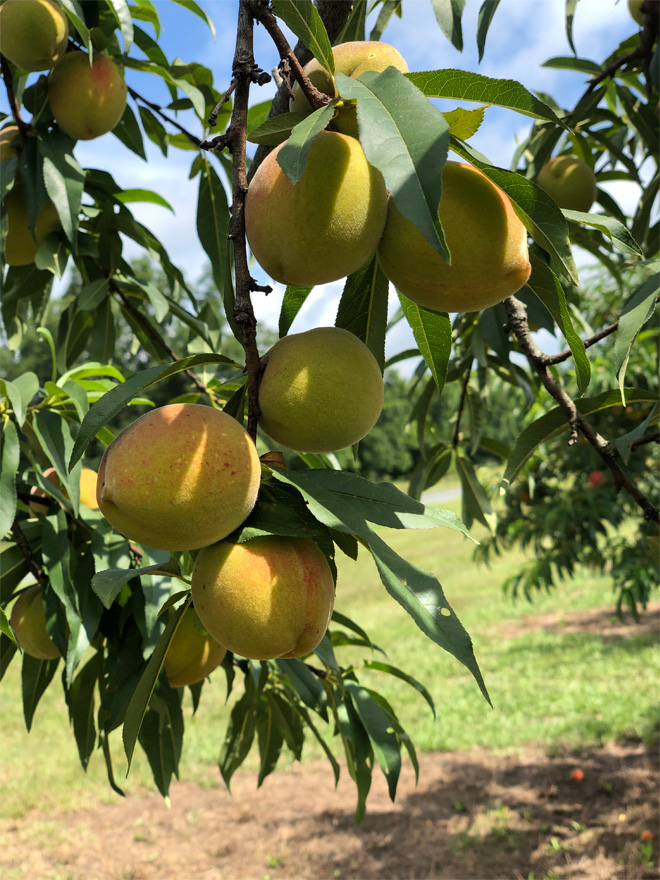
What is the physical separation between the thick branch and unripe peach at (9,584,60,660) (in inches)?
33.1

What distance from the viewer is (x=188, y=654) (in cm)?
90

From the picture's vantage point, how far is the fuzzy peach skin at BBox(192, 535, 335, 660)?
1.73ft

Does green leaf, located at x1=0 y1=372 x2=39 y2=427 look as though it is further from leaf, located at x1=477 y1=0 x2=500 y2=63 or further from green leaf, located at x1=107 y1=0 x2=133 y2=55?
leaf, located at x1=477 y1=0 x2=500 y2=63

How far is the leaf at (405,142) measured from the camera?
1.37 feet

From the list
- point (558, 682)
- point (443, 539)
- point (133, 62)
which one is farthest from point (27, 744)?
point (443, 539)

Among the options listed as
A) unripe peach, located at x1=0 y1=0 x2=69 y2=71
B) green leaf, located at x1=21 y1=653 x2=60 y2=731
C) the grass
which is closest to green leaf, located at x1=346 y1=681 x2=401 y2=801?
green leaf, located at x1=21 y1=653 x2=60 y2=731

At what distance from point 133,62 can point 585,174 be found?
93 cm

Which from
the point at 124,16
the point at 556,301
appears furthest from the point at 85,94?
the point at 556,301

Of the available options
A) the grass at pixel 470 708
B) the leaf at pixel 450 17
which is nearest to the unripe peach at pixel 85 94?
the leaf at pixel 450 17

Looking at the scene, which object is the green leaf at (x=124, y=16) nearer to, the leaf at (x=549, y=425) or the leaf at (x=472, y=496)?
the leaf at (x=549, y=425)

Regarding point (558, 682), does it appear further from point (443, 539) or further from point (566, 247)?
point (443, 539)

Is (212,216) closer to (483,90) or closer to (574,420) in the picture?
(574,420)

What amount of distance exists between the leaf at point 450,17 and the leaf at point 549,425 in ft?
1.94

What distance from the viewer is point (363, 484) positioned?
55cm
